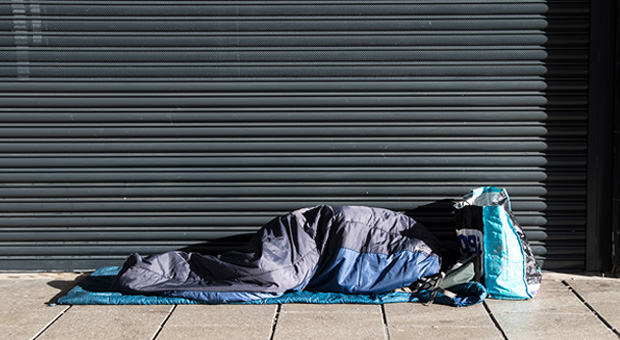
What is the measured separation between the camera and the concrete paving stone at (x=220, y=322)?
190 inches

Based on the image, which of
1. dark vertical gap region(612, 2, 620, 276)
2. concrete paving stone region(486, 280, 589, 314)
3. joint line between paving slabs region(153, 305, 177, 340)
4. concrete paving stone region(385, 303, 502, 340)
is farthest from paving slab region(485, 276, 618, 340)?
joint line between paving slabs region(153, 305, 177, 340)

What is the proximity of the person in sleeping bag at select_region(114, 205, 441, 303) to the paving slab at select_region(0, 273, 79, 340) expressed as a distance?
1.79ft

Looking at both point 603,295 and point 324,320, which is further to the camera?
point 603,295

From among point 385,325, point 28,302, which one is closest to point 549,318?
point 385,325

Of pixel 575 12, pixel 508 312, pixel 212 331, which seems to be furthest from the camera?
pixel 575 12

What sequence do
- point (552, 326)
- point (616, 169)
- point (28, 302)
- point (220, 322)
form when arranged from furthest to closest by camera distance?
point (616, 169) → point (28, 302) → point (220, 322) → point (552, 326)

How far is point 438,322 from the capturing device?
502 centimetres

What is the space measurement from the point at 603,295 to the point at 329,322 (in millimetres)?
2050

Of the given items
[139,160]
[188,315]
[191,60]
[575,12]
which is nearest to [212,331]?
[188,315]

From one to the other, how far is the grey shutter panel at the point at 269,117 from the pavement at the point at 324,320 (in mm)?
875

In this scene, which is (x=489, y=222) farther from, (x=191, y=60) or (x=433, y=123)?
(x=191, y=60)

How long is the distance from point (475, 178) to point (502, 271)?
94 centimetres

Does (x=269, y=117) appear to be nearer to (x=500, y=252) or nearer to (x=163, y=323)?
(x=163, y=323)

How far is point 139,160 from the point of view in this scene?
242 inches
